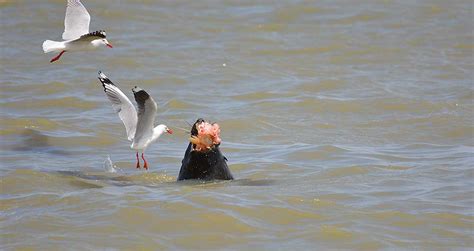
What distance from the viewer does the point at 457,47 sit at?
13.2 m

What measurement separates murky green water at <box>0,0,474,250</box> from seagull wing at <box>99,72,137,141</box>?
46 centimetres

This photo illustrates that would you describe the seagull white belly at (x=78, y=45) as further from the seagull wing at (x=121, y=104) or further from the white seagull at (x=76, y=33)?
the seagull wing at (x=121, y=104)

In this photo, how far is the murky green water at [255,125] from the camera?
6508 mm

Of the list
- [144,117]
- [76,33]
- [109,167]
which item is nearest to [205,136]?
[144,117]

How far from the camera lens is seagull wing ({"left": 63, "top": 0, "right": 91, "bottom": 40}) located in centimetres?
923

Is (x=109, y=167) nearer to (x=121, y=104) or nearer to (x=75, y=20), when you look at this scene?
(x=121, y=104)

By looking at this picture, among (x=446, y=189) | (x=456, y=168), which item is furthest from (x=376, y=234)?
(x=456, y=168)

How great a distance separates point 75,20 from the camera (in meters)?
9.33

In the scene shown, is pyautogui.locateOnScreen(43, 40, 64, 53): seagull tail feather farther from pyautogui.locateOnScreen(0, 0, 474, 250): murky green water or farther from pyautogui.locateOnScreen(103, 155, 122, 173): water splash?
pyautogui.locateOnScreen(103, 155, 122, 173): water splash

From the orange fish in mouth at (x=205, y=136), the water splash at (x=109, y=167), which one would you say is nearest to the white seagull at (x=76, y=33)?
the water splash at (x=109, y=167)

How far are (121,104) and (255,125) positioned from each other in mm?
2530

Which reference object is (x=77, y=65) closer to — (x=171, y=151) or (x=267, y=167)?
(x=171, y=151)

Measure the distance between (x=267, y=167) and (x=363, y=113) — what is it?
2.44m

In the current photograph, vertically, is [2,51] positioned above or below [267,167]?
above
